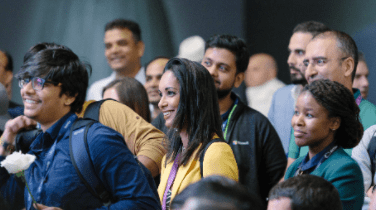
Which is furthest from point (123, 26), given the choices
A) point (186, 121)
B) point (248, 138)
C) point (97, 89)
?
point (186, 121)

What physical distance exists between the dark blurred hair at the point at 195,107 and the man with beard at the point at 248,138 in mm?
890

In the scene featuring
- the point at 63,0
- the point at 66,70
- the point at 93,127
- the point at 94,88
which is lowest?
the point at 94,88

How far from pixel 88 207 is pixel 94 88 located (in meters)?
3.77

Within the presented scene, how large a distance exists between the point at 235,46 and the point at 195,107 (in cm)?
138

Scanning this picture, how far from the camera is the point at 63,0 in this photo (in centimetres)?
647

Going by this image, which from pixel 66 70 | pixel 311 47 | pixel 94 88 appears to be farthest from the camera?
pixel 94 88

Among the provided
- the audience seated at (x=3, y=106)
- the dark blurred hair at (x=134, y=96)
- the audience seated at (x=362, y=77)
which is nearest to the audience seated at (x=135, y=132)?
the audience seated at (x=3, y=106)

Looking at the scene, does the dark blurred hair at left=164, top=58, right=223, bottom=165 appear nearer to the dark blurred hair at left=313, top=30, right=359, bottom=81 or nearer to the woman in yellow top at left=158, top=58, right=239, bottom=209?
the woman in yellow top at left=158, top=58, right=239, bottom=209

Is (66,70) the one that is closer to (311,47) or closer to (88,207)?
(88,207)

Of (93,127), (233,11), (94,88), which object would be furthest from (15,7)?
(93,127)

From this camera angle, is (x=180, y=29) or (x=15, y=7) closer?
(x=15, y=7)

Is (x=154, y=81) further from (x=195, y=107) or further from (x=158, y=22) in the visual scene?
(x=195, y=107)

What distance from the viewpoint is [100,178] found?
191 cm

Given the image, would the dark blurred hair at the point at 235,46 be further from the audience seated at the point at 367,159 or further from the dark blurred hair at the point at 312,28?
the audience seated at the point at 367,159
